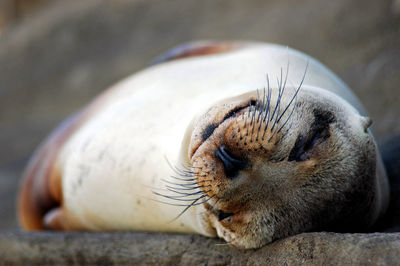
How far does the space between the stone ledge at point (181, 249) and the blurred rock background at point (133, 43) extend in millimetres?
2141

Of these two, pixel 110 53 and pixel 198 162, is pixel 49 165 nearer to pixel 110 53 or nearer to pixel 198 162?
pixel 198 162

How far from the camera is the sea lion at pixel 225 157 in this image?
2.00 meters

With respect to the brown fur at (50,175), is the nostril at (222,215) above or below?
below

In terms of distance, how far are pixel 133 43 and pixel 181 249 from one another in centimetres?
590

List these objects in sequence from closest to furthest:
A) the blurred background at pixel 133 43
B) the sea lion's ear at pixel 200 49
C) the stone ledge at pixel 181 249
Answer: the stone ledge at pixel 181 249
the sea lion's ear at pixel 200 49
the blurred background at pixel 133 43

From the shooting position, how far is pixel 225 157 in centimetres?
193

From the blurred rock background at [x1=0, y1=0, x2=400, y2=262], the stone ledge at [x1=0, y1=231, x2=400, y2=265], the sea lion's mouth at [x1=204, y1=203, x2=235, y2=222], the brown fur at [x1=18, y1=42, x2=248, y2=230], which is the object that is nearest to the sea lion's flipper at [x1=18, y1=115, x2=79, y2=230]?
the brown fur at [x1=18, y1=42, x2=248, y2=230]

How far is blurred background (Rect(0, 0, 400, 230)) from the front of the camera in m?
5.12

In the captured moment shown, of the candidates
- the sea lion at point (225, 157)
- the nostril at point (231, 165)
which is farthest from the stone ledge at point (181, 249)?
the nostril at point (231, 165)

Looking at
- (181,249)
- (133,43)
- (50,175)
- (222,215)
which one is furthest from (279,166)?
(133,43)

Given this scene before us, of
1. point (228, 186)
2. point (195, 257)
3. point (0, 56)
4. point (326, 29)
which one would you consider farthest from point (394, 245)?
point (0, 56)

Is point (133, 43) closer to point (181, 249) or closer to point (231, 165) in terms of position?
point (181, 249)

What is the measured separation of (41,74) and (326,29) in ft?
14.3

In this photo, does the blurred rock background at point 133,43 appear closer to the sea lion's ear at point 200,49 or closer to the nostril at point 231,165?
the sea lion's ear at point 200,49
